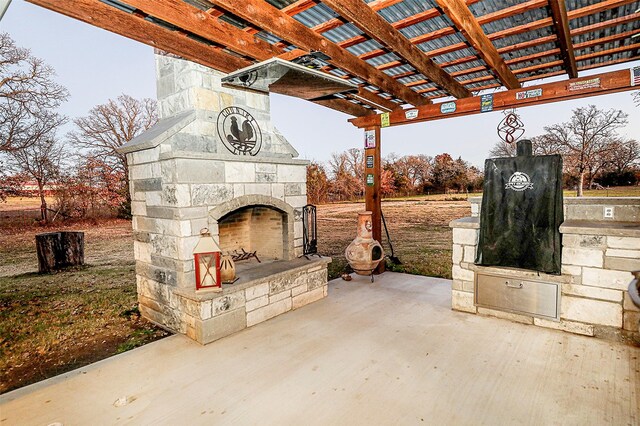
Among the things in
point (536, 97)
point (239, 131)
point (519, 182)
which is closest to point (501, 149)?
point (536, 97)

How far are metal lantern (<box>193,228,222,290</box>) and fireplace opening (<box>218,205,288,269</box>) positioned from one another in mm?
1029

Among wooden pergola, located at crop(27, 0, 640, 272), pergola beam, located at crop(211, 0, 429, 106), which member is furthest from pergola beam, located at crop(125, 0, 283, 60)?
pergola beam, located at crop(211, 0, 429, 106)

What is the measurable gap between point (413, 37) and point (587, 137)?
4.40 m

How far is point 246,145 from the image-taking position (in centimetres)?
371

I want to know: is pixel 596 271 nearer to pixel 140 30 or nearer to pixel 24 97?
pixel 140 30

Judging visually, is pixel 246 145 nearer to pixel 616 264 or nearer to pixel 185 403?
pixel 185 403

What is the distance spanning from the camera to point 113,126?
8516 mm

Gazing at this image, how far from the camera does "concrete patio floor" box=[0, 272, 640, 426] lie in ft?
6.41

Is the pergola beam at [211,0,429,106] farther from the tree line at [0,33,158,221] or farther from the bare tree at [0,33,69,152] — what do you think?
the bare tree at [0,33,69,152]

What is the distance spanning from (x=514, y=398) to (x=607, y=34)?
12.0 feet

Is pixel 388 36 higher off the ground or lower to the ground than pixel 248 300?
higher

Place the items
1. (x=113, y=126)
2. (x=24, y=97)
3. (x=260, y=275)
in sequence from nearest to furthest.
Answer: (x=260, y=275)
(x=24, y=97)
(x=113, y=126)

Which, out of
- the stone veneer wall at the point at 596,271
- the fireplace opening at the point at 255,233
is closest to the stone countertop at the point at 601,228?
the stone veneer wall at the point at 596,271

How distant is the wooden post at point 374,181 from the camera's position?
528 cm
